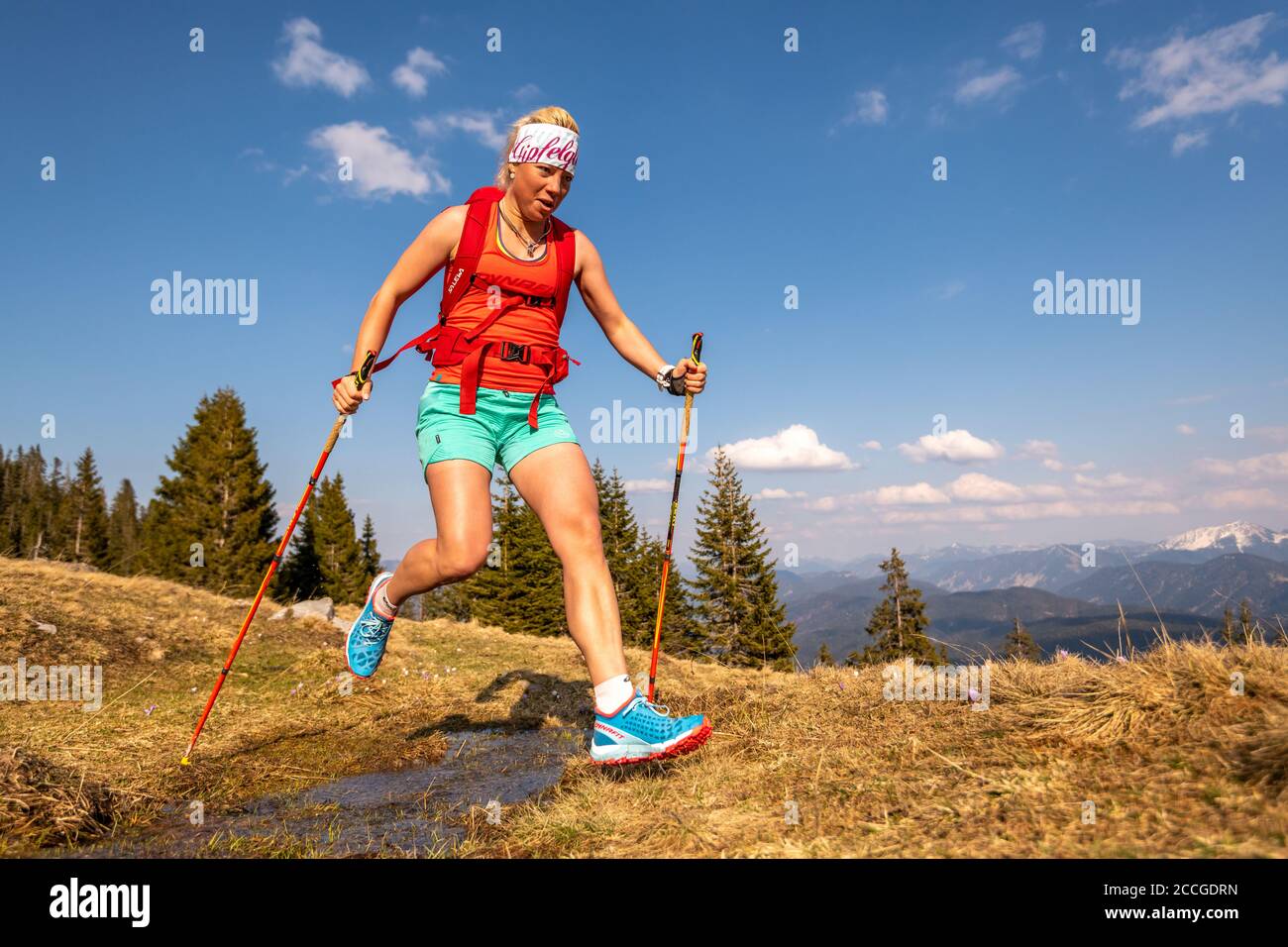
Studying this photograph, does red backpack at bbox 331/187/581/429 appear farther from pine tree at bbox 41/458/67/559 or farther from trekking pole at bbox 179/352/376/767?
pine tree at bbox 41/458/67/559

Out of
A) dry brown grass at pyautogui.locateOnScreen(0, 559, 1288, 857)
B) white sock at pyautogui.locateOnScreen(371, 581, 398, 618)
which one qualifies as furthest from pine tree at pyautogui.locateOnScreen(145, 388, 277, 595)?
white sock at pyautogui.locateOnScreen(371, 581, 398, 618)

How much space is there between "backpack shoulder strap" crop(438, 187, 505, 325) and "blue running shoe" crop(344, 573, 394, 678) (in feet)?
6.49

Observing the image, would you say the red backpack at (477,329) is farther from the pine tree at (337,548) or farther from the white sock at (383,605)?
the pine tree at (337,548)

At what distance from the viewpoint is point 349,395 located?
14.4ft

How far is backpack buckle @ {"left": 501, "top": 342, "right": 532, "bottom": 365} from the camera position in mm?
4227

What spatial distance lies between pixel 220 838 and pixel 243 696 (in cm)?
418

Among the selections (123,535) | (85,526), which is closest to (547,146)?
(85,526)

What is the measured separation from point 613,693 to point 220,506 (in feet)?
152

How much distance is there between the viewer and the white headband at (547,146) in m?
4.15

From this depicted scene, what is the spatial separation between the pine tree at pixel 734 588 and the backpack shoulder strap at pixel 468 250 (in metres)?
31.1

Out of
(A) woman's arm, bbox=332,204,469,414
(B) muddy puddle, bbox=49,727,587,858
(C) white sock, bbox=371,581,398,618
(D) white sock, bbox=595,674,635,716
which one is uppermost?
(A) woman's arm, bbox=332,204,469,414
